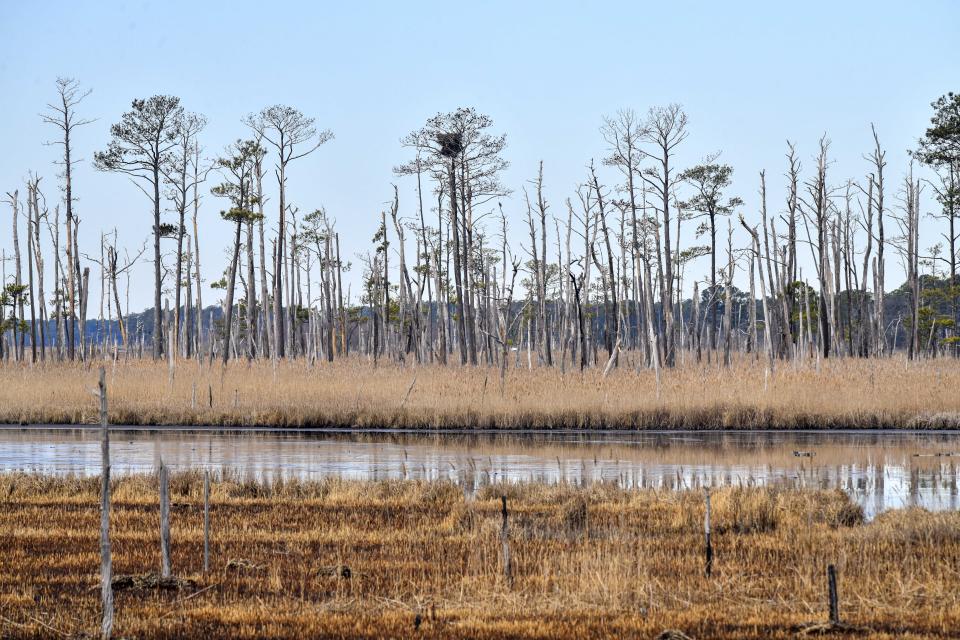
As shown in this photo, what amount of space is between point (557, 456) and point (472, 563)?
1044 cm

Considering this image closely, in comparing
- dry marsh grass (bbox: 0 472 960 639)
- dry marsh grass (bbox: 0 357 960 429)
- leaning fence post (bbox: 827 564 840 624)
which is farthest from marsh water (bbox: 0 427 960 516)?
leaning fence post (bbox: 827 564 840 624)

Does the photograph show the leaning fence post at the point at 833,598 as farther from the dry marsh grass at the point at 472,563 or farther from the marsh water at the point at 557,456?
the marsh water at the point at 557,456

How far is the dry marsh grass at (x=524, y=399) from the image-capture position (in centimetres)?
2684

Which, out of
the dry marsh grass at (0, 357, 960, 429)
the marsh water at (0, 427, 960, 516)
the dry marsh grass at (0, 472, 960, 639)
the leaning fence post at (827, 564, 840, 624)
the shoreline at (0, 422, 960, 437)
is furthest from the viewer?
the dry marsh grass at (0, 357, 960, 429)

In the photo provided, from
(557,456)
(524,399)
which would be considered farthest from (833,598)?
(524,399)

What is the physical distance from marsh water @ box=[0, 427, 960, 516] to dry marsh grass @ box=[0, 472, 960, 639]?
173 cm

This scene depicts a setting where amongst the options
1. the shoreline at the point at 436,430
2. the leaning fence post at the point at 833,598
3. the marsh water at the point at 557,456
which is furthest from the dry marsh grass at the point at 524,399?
the leaning fence post at the point at 833,598

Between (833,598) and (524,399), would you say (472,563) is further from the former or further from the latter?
(524,399)

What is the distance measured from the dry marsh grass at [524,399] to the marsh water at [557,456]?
116cm

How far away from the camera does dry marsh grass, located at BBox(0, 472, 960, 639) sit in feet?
25.1

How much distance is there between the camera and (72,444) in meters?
23.8

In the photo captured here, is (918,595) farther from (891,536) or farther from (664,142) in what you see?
(664,142)

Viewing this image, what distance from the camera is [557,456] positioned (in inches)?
798

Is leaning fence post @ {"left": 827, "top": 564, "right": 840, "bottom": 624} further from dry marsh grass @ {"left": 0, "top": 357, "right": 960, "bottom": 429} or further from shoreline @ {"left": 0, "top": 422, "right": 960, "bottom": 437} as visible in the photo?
dry marsh grass @ {"left": 0, "top": 357, "right": 960, "bottom": 429}
